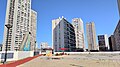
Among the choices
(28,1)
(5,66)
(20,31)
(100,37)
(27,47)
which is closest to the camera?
(5,66)

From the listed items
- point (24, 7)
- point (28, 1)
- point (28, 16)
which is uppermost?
point (28, 1)

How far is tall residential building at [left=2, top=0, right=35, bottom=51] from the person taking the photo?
95500 millimetres

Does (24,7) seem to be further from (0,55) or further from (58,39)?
(0,55)

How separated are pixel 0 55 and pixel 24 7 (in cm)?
9545

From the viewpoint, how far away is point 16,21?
100500mm

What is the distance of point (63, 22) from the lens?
4166 inches

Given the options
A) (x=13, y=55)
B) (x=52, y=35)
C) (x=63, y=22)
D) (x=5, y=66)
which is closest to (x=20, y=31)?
(x=52, y=35)

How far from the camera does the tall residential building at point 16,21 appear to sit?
95500 mm

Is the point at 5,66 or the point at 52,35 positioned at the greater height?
the point at 52,35

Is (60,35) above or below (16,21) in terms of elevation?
below

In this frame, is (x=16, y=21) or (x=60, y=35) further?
(x=60, y=35)

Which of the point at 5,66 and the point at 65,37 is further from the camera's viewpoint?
the point at 65,37

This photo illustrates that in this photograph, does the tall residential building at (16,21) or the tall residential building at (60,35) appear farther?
the tall residential building at (60,35)

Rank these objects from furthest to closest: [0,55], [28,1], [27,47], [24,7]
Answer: [28,1]
[24,7]
[27,47]
[0,55]
